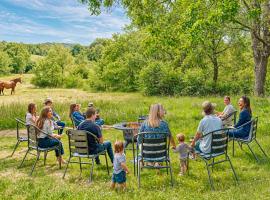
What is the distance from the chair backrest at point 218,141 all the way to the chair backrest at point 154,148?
909mm

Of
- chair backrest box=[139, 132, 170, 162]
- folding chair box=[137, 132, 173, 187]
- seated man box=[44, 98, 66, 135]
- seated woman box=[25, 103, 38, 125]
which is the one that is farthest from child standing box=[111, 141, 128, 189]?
seated man box=[44, 98, 66, 135]

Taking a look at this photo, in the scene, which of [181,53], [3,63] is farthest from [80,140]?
[3,63]

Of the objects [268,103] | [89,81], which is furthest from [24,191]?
[89,81]

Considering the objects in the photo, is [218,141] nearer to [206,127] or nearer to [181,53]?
[206,127]

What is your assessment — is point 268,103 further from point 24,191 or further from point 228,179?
point 24,191

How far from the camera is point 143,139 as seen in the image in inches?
273

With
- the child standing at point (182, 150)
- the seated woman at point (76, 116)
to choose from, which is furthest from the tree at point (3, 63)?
the child standing at point (182, 150)

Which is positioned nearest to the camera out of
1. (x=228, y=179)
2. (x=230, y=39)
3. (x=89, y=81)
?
(x=228, y=179)

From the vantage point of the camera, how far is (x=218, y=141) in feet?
23.6

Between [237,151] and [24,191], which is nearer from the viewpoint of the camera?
[24,191]

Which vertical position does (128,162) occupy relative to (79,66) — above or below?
below

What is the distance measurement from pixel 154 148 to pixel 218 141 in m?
1.28

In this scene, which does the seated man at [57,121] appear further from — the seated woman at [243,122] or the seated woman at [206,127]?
the seated woman at [243,122]

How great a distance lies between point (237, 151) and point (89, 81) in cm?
4014
